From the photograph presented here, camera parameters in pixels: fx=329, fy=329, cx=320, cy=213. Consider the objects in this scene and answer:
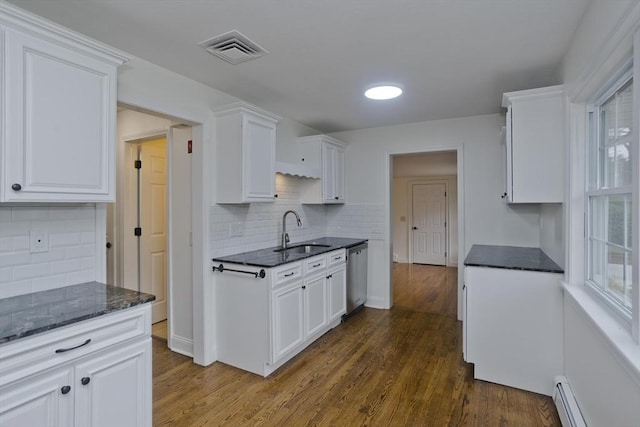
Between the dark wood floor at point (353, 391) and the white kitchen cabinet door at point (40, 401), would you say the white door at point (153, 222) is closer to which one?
the dark wood floor at point (353, 391)

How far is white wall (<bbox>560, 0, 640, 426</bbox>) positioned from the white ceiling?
31 cm

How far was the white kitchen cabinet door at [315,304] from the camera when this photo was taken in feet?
10.1

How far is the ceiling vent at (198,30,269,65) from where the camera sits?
2064 mm

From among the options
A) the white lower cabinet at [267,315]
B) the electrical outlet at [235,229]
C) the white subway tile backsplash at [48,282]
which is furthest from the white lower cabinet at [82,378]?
the electrical outlet at [235,229]

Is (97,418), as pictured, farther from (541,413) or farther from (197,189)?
(541,413)

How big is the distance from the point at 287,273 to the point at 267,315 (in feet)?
1.24

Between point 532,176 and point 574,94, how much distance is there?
0.63 metres

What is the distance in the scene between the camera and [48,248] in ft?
6.13

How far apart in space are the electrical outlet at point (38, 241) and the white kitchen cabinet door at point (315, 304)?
190 centimetres

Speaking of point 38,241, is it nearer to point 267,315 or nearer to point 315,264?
point 267,315

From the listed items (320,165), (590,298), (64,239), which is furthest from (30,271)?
(590,298)

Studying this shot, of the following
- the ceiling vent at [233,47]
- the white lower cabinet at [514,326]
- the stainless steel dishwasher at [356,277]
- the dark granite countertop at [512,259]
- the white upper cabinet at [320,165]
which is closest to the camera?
the ceiling vent at [233,47]

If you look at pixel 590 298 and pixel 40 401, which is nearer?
pixel 40 401

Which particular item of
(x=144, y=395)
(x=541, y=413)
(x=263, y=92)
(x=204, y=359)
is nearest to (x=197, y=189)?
(x=263, y=92)
